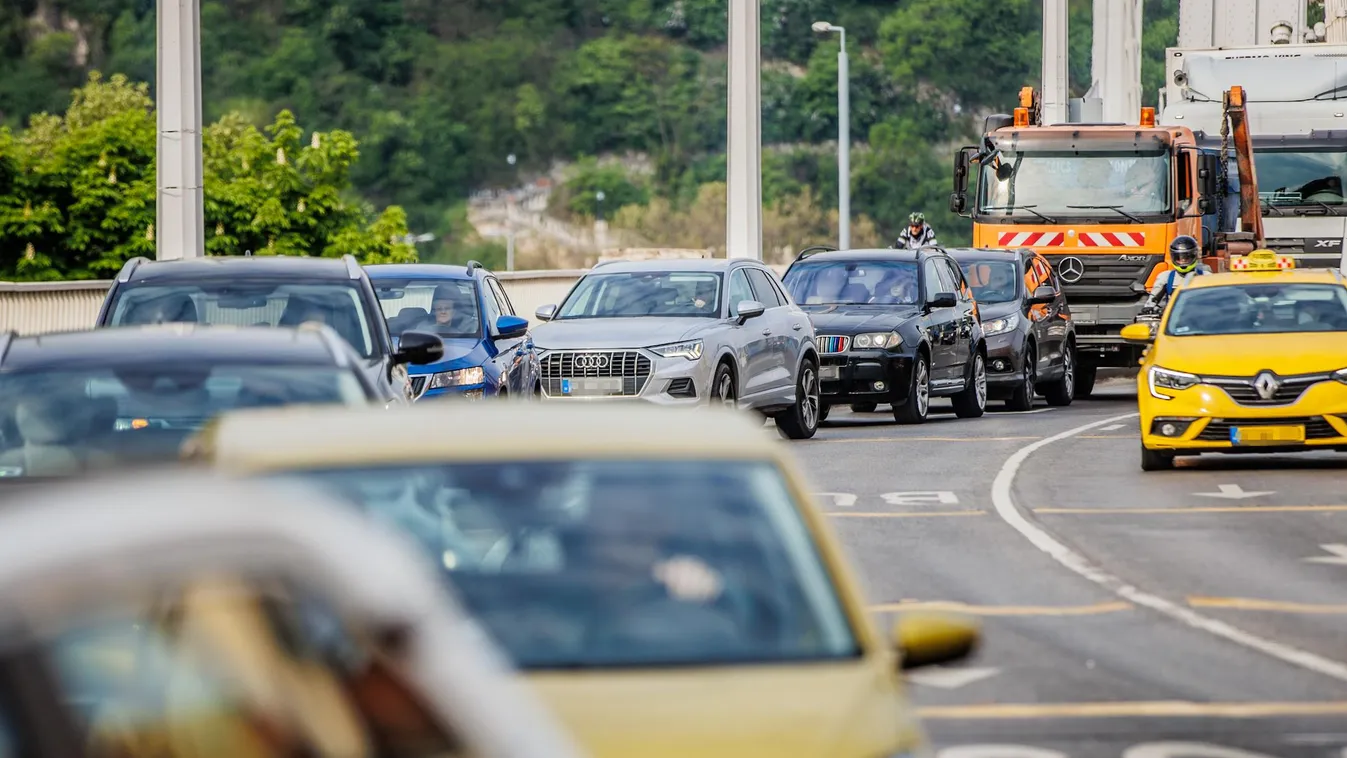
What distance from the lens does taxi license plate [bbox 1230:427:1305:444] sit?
19109 millimetres

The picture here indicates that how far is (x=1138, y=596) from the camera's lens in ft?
39.8

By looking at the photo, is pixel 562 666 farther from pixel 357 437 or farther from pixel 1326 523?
pixel 1326 523

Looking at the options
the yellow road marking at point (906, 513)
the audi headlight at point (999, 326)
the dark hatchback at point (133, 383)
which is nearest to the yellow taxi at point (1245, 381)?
the yellow road marking at point (906, 513)

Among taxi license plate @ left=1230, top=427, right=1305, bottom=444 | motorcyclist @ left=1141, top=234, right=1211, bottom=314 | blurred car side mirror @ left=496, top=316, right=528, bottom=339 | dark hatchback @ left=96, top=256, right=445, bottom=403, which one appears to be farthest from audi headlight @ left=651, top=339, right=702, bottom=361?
dark hatchback @ left=96, top=256, right=445, bottom=403

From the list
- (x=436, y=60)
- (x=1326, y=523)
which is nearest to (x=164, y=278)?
(x=1326, y=523)

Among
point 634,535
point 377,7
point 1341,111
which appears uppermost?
point 377,7

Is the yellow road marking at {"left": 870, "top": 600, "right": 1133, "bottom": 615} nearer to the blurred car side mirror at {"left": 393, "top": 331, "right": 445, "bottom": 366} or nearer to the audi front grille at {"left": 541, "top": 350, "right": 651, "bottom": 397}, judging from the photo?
the blurred car side mirror at {"left": 393, "top": 331, "right": 445, "bottom": 366}

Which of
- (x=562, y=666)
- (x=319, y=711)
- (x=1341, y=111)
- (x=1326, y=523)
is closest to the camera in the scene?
(x=319, y=711)

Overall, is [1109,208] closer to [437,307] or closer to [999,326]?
[999,326]

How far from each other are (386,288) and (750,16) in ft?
56.3

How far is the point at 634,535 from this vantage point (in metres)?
5.09

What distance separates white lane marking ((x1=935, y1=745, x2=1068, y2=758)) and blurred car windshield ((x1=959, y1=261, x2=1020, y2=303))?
2219 centimetres

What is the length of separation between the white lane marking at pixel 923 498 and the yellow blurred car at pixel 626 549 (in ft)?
40.2

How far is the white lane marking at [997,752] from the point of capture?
7.93 meters
